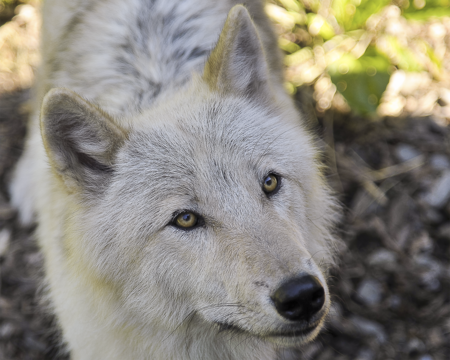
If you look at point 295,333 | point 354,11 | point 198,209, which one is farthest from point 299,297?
point 354,11

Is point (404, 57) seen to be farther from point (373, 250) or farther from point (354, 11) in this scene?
point (373, 250)

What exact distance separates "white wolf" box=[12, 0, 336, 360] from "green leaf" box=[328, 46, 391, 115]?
1.45 meters

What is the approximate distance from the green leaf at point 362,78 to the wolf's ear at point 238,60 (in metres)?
1.65

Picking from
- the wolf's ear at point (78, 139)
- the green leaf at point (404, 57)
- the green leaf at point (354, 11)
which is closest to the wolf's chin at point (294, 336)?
the wolf's ear at point (78, 139)

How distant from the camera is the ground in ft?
11.7

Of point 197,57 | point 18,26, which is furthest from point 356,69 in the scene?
point 18,26

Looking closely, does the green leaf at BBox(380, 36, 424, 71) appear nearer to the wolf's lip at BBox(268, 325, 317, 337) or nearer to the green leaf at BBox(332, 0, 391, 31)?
the green leaf at BBox(332, 0, 391, 31)

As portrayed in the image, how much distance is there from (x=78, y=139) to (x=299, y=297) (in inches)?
57.6

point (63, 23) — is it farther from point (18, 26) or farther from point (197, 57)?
point (18, 26)

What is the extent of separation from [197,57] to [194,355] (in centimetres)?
236

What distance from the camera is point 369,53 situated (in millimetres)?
4371

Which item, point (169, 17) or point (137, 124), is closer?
point (137, 124)

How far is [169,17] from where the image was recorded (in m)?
3.63

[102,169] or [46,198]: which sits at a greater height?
[102,169]
